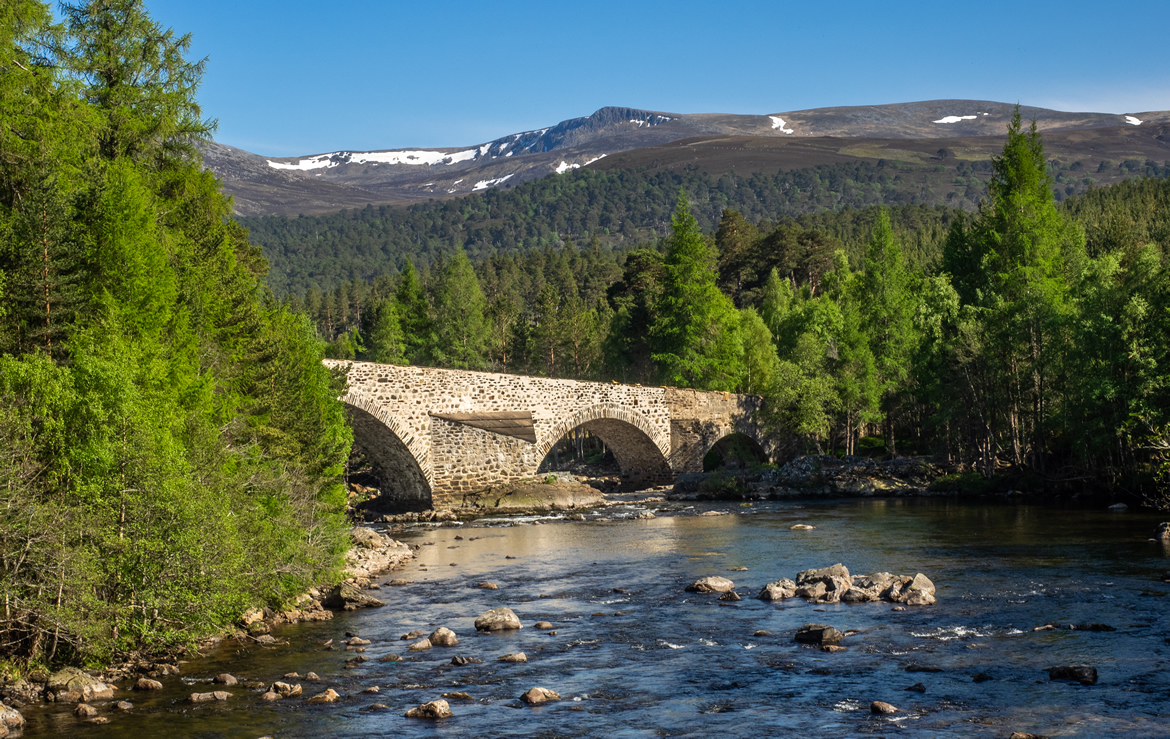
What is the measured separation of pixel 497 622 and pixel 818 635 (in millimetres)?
6132

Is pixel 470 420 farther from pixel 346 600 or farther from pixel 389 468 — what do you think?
pixel 346 600

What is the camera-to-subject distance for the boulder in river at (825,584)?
20734 millimetres

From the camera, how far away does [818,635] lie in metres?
16.9

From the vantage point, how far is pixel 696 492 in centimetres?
4619

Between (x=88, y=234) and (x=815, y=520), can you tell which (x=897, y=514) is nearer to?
(x=815, y=520)

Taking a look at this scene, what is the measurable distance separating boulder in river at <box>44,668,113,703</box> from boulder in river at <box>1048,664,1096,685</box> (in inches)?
550

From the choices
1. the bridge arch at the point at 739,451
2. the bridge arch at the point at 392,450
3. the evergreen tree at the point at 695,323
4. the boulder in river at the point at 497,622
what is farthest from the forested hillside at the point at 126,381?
the evergreen tree at the point at 695,323

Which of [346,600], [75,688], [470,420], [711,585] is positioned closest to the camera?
[75,688]

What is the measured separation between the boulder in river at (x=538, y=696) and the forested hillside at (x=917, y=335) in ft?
71.3

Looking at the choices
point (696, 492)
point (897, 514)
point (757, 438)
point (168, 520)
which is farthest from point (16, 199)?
point (757, 438)

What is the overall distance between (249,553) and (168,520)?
2.64 metres

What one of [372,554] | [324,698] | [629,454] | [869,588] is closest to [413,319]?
[629,454]

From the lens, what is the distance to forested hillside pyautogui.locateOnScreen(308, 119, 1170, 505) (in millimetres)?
35031

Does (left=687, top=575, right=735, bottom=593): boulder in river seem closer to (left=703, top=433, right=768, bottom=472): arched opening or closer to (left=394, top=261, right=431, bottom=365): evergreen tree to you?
(left=703, top=433, right=768, bottom=472): arched opening
